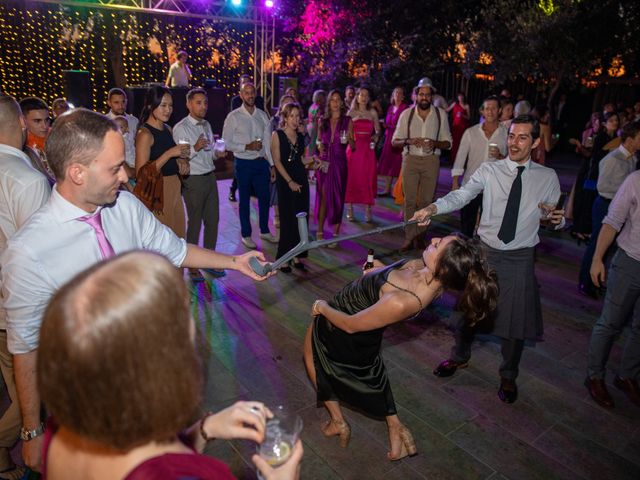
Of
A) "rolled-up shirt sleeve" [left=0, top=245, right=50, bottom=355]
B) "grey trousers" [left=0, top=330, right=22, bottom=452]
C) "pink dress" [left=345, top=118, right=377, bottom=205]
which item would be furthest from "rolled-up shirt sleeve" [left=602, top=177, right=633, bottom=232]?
"pink dress" [left=345, top=118, right=377, bottom=205]

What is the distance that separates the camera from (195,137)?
4.80m

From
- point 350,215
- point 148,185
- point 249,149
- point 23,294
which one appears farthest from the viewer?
point 350,215

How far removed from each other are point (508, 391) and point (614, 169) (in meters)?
2.71

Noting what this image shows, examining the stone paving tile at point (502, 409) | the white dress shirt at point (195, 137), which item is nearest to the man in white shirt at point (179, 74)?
the white dress shirt at point (195, 137)

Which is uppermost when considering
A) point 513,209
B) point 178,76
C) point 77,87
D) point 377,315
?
point 178,76

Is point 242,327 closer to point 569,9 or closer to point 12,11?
point 12,11

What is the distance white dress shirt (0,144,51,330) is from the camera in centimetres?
220

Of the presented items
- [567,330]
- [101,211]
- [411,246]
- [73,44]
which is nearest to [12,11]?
[73,44]

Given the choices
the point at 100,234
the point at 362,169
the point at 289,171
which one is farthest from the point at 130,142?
the point at 100,234

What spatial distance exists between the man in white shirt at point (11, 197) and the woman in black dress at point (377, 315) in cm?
153

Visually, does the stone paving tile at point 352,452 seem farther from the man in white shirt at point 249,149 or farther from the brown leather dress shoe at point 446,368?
the man in white shirt at point 249,149

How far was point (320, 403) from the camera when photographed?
2795mm

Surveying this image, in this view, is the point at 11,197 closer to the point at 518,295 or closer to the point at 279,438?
the point at 279,438

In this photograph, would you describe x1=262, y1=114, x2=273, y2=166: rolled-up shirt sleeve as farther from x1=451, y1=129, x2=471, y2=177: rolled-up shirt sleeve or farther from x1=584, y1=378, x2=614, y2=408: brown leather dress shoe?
x1=584, y1=378, x2=614, y2=408: brown leather dress shoe
